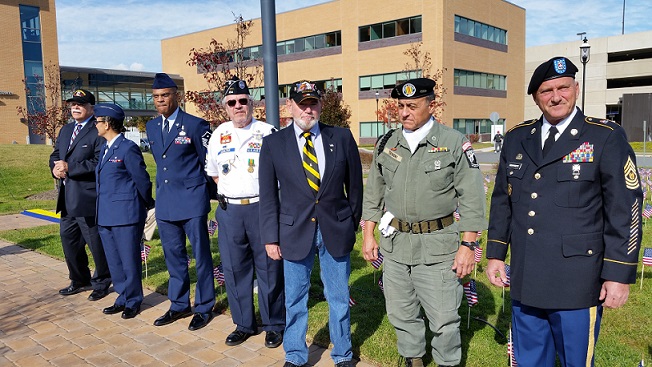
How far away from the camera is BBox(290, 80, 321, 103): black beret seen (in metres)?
3.58

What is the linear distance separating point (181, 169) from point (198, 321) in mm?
1505

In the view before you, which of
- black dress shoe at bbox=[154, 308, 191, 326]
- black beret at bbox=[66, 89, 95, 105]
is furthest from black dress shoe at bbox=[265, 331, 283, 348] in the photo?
black beret at bbox=[66, 89, 95, 105]

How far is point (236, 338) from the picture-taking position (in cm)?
436

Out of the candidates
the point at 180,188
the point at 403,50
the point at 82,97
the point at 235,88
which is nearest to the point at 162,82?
the point at 235,88

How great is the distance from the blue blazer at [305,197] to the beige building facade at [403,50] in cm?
3674

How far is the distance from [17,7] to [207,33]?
66.0 feet

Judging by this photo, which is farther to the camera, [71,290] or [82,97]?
[71,290]

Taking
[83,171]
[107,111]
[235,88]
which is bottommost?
[83,171]

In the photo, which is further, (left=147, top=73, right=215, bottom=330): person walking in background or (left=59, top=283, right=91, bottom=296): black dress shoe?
(left=59, top=283, right=91, bottom=296): black dress shoe

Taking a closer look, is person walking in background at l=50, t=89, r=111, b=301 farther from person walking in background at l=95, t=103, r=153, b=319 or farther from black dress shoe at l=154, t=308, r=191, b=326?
black dress shoe at l=154, t=308, r=191, b=326

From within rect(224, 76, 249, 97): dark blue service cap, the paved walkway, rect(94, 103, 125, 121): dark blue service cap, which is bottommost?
the paved walkway

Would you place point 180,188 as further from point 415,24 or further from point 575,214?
point 415,24

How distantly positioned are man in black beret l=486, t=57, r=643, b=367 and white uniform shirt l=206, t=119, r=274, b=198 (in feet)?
7.45

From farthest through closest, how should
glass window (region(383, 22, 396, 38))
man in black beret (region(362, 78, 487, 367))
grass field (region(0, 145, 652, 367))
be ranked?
1. glass window (region(383, 22, 396, 38))
2. grass field (region(0, 145, 652, 367))
3. man in black beret (region(362, 78, 487, 367))
